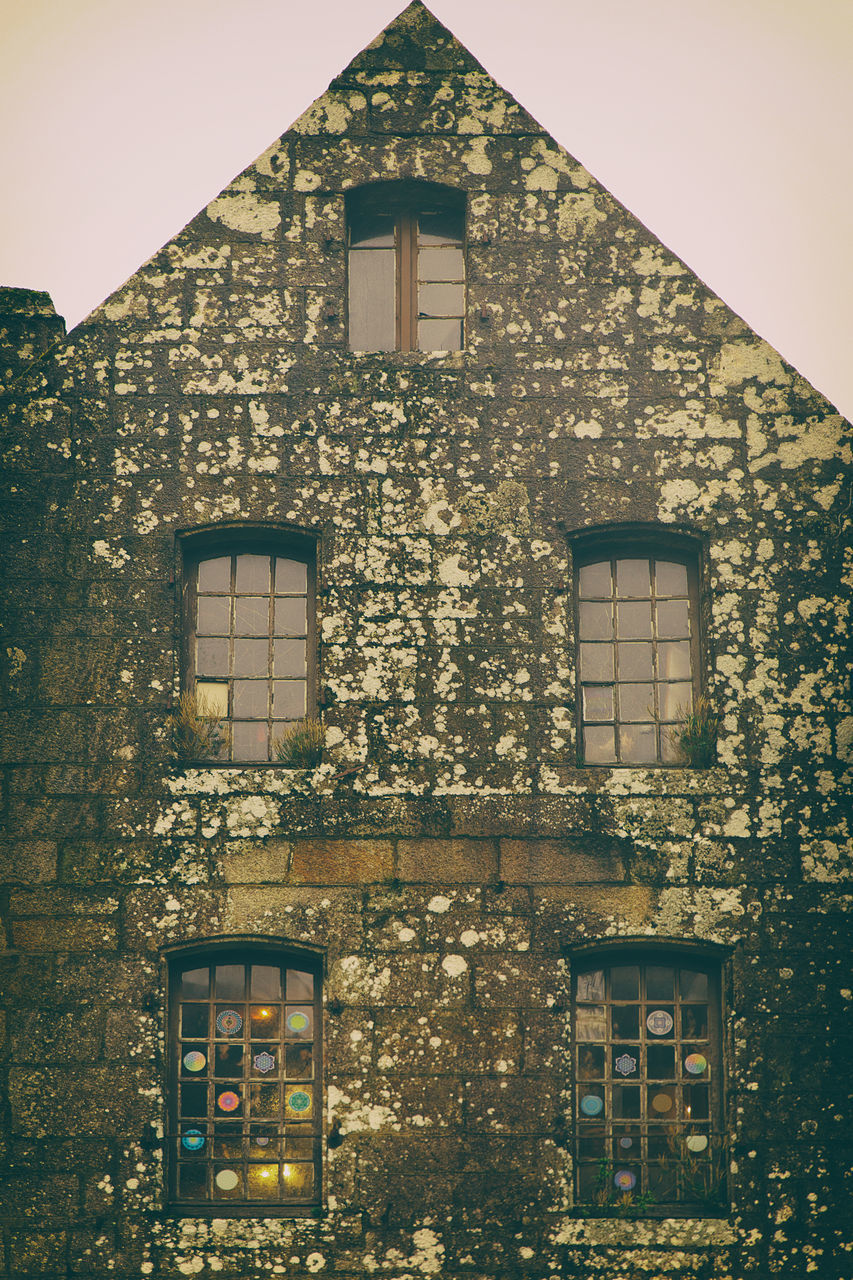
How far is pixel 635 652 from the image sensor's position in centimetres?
864

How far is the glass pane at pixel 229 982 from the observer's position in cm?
818

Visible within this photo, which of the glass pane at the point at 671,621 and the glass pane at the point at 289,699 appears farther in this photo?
the glass pane at the point at 671,621

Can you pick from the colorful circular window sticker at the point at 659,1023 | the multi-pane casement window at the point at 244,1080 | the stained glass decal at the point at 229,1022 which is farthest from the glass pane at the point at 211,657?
the colorful circular window sticker at the point at 659,1023

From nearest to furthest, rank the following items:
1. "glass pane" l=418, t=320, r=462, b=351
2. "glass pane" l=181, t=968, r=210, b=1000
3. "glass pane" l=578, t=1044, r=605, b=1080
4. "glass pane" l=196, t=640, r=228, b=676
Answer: "glass pane" l=578, t=1044, r=605, b=1080 < "glass pane" l=181, t=968, r=210, b=1000 < "glass pane" l=196, t=640, r=228, b=676 < "glass pane" l=418, t=320, r=462, b=351

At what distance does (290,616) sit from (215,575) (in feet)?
1.98

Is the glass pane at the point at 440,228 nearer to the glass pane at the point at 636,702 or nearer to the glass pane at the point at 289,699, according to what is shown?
the glass pane at the point at 289,699

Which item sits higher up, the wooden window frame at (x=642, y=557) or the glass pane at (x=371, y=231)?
the glass pane at (x=371, y=231)

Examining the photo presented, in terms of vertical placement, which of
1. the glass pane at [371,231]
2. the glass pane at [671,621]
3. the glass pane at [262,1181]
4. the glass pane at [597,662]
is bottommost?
the glass pane at [262,1181]

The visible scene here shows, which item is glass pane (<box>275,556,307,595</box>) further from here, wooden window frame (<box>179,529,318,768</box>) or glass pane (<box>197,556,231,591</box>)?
glass pane (<box>197,556,231,591</box>)

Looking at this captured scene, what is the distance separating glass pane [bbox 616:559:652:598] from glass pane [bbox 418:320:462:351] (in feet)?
6.51

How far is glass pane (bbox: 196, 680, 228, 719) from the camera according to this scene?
8.51 metres

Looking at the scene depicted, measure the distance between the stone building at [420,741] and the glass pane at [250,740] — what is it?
0.11ft

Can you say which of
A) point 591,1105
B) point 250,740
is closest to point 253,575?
point 250,740

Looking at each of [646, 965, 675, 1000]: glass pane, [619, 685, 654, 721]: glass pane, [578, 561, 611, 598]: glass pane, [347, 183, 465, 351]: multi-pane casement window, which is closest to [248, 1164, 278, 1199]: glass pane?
[646, 965, 675, 1000]: glass pane
